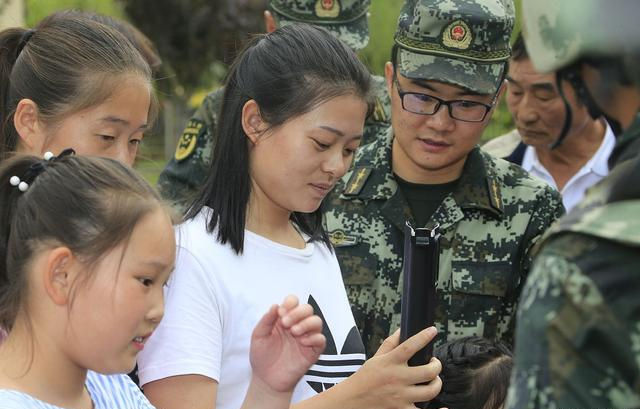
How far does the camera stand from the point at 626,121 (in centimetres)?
149

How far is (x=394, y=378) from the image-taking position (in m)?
2.33

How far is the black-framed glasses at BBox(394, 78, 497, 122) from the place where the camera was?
3.31 metres

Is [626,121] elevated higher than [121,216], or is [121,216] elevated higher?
[626,121]

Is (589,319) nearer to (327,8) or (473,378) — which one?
(473,378)

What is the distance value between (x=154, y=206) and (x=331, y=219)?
1477 millimetres

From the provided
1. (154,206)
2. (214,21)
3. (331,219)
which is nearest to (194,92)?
(214,21)

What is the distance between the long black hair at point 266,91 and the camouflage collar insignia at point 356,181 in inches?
35.3

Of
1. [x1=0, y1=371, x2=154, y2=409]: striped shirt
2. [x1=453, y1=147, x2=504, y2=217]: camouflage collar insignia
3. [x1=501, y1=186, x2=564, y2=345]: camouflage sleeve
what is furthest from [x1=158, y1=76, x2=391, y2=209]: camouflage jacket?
[x1=0, y1=371, x2=154, y2=409]: striped shirt

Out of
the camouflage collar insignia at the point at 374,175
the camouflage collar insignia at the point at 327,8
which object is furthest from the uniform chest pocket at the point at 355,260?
the camouflage collar insignia at the point at 327,8

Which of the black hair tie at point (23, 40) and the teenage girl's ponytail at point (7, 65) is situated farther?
the black hair tie at point (23, 40)

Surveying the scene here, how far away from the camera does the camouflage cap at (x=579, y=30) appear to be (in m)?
1.43

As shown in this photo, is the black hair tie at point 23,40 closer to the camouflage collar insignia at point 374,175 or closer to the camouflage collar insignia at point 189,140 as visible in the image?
the camouflage collar insignia at point 374,175

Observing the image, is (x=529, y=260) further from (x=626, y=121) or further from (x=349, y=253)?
(x=626, y=121)

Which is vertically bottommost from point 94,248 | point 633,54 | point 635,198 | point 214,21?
point 214,21
